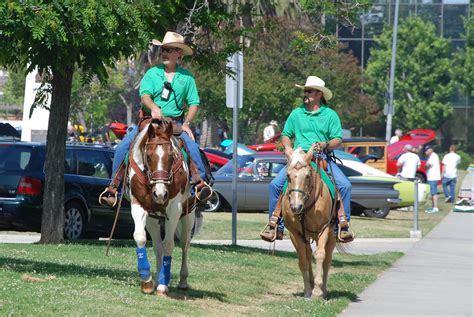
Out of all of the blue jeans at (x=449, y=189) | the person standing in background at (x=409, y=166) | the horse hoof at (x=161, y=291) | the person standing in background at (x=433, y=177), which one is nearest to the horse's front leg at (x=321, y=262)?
the horse hoof at (x=161, y=291)

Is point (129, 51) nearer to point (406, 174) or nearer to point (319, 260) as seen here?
point (319, 260)

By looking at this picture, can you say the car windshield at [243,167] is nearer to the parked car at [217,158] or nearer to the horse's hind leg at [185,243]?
the parked car at [217,158]

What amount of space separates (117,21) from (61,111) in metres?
5.65

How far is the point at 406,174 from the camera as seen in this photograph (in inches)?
1351

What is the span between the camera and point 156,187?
34.0ft

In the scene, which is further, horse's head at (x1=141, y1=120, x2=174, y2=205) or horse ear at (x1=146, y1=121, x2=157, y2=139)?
horse ear at (x1=146, y1=121, x2=157, y2=139)

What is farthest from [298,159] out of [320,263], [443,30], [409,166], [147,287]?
[443,30]

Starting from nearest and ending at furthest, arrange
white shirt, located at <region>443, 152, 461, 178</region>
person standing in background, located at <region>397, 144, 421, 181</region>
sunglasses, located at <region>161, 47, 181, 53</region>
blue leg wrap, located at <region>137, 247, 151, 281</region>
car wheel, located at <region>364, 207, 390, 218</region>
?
1. blue leg wrap, located at <region>137, 247, 151, 281</region>
2. sunglasses, located at <region>161, 47, 181, 53</region>
3. car wheel, located at <region>364, 207, 390, 218</region>
4. person standing in background, located at <region>397, 144, 421, 181</region>
5. white shirt, located at <region>443, 152, 461, 178</region>

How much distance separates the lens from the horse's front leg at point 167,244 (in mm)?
10852

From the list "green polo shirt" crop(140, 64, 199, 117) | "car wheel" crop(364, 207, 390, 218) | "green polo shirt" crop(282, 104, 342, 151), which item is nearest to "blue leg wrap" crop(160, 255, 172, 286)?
"green polo shirt" crop(140, 64, 199, 117)

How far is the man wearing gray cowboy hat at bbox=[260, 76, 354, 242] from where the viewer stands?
494 inches

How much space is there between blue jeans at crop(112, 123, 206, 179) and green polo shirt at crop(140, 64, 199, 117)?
250 millimetres

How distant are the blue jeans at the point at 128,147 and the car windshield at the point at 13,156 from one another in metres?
7.88

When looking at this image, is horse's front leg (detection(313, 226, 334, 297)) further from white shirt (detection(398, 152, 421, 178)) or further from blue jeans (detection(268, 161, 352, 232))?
white shirt (detection(398, 152, 421, 178))
